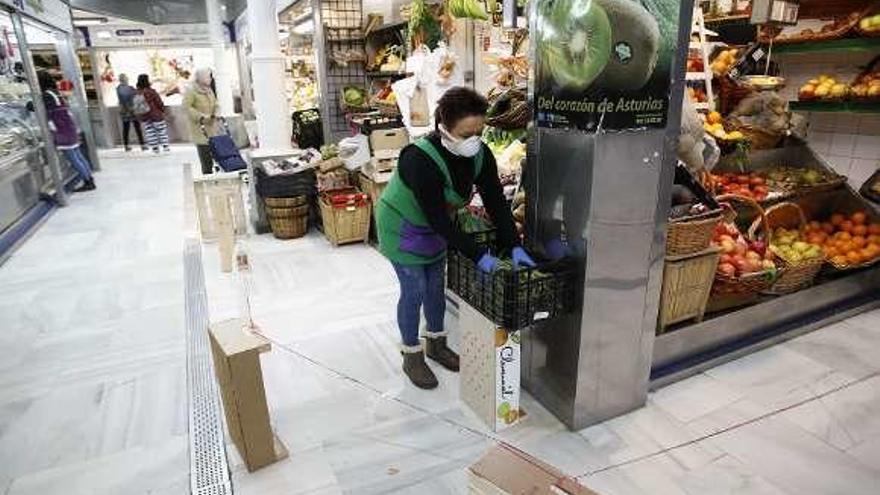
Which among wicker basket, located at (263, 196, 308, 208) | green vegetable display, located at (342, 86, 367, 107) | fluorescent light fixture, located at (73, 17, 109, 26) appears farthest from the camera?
fluorescent light fixture, located at (73, 17, 109, 26)

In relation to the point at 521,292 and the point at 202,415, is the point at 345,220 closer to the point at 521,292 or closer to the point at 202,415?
the point at 202,415

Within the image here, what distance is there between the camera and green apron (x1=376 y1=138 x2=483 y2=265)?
258 centimetres

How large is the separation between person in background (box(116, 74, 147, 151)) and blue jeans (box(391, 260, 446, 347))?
12.7m

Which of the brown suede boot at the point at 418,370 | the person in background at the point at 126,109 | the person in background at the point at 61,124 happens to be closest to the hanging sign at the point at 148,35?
the person in background at the point at 126,109

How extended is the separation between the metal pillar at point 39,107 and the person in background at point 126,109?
5.91 metres

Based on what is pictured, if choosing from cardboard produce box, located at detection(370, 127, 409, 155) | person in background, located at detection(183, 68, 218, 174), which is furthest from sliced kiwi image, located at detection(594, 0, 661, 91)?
person in background, located at detection(183, 68, 218, 174)

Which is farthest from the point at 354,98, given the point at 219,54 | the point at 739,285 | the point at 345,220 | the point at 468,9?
the point at 219,54

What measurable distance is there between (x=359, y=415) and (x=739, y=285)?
2126 millimetres

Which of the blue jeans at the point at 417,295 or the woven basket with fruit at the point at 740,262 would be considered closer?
the blue jeans at the point at 417,295

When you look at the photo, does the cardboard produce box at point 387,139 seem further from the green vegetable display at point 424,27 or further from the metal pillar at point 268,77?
the metal pillar at point 268,77

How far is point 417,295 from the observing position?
2.85 meters

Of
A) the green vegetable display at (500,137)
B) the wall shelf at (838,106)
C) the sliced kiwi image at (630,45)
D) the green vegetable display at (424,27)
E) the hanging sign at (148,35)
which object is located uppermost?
the hanging sign at (148,35)

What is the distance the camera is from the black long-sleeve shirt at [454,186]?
235 cm

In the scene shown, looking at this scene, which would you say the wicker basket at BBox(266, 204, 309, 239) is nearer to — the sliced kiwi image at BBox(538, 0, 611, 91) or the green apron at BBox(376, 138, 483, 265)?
the green apron at BBox(376, 138, 483, 265)
